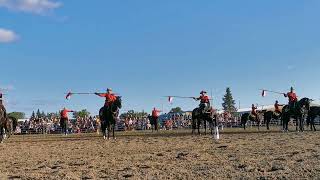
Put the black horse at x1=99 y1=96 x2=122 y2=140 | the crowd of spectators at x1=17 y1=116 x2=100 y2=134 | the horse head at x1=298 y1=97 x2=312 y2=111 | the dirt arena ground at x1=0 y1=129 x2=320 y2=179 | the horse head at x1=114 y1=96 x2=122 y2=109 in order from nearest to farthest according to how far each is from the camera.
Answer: the dirt arena ground at x1=0 y1=129 x2=320 y2=179 < the horse head at x1=114 y1=96 x2=122 y2=109 < the black horse at x1=99 y1=96 x2=122 y2=140 < the horse head at x1=298 y1=97 x2=312 y2=111 < the crowd of spectators at x1=17 y1=116 x2=100 y2=134

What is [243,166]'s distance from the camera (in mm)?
12164

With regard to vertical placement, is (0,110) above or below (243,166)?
above

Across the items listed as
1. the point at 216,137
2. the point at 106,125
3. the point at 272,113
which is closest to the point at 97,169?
the point at 216,137

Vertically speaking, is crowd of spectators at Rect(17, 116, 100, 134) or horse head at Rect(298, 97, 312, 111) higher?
horse head at Rect(298, 97, 312, 111)

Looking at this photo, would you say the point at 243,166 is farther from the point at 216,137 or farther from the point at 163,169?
the point at 216,137

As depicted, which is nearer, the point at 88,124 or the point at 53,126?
the point at 88,124

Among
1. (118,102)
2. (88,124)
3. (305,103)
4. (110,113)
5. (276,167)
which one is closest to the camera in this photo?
(276,167)

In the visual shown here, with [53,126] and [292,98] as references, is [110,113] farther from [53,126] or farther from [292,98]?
[53,126]

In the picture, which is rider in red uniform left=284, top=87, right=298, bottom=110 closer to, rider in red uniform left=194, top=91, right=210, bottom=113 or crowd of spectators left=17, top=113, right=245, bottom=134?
rider in red uniform left=194, top=91, right=210, bottom=113

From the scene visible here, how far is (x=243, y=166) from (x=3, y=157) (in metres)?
8.70

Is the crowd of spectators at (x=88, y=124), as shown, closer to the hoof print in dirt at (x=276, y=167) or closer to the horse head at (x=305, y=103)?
the horse head at (x=305, y=103)

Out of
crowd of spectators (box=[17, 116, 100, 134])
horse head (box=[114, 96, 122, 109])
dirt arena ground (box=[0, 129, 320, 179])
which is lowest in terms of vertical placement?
dirt arena ground (box=[0, 129, 320, 179])

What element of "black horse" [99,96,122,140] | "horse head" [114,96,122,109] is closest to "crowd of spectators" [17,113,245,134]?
"black horse" [99,96,122,140]

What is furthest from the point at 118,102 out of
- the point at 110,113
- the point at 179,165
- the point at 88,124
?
the point at 88,124
